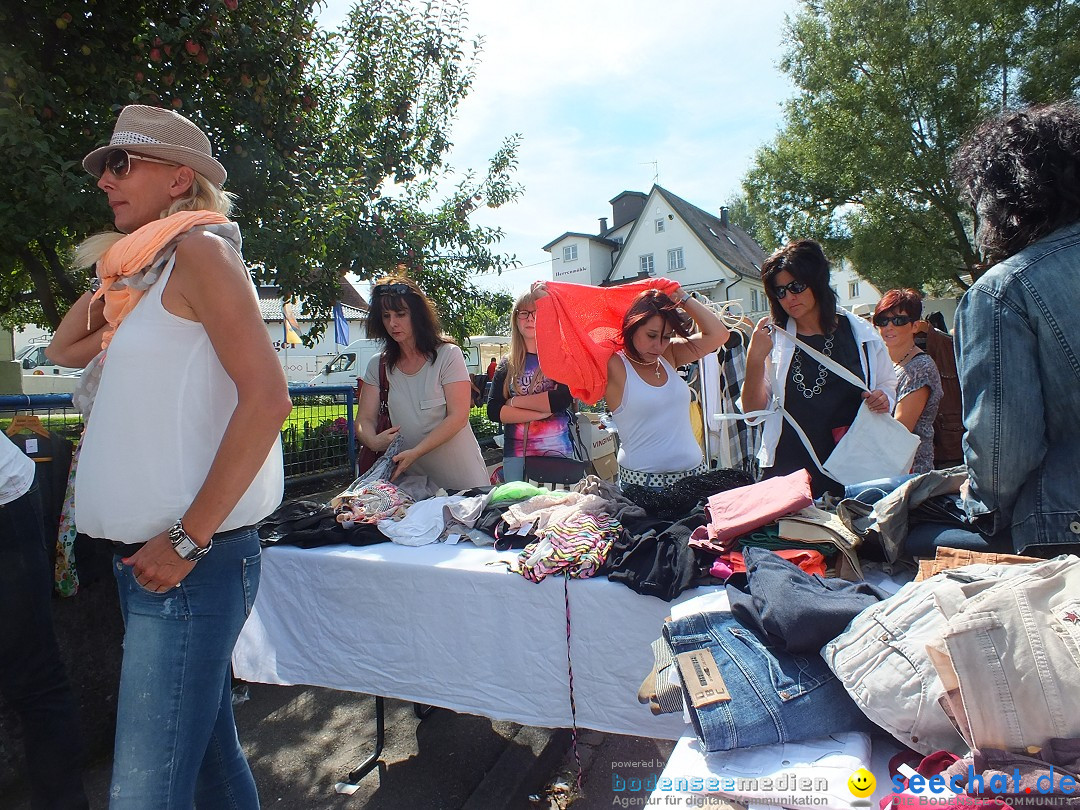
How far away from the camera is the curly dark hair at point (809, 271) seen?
2809 mm

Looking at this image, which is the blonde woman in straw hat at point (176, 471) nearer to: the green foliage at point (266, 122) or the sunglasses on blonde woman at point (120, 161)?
the sunglasses on blonde woman at point (120, 161)

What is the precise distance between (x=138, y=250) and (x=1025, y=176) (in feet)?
6.59

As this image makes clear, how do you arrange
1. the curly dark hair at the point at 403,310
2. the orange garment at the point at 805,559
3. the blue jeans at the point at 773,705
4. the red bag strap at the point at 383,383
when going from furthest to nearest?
the red bag strap at the point at 383,383, the curly dark hair at the point at 403,310, the orange garment at the point at 805,559, the blue jeans at the point at 773,705

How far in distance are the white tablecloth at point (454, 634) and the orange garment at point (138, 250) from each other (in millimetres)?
1290

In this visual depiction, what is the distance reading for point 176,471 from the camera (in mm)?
1379

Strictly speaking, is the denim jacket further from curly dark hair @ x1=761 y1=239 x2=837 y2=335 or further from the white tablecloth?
curly dark hair @ x1=761 y1=239 x2=837 y2=335

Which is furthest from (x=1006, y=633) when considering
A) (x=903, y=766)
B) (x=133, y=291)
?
(x=133, y=291)

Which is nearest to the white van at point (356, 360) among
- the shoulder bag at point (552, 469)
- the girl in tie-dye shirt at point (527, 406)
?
the girl in tie-dye shirt at point (527, 406)

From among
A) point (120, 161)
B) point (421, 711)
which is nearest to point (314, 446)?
point (421, 711)

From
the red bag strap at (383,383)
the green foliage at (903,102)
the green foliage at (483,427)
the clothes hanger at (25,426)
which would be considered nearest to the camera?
the clothes hanger at (25,426)

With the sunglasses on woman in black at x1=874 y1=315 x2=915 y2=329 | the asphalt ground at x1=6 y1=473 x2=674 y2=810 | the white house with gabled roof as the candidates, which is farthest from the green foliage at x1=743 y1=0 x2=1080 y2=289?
the white house with gabled roof

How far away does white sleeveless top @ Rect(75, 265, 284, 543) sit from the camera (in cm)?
136

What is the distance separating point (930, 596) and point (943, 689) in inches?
6.6

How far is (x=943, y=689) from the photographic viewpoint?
1041 millimetres
